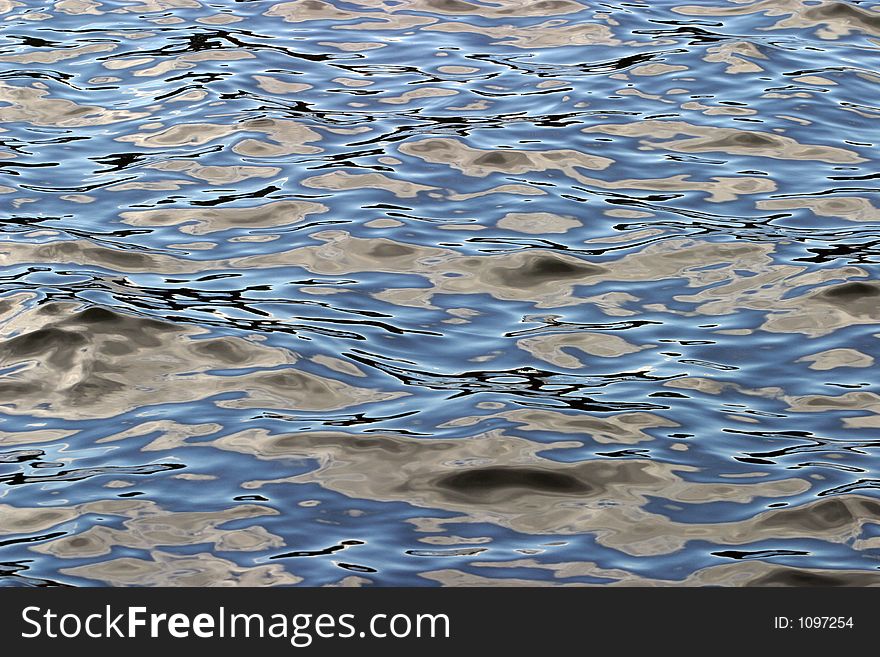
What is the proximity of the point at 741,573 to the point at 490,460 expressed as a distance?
1301 mm

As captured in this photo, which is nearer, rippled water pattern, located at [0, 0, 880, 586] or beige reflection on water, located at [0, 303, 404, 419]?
rippled water pattern, located at [0, 0, 880, 586]

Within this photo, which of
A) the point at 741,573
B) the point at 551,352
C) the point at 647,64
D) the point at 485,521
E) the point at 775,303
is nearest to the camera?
the point at 741,573

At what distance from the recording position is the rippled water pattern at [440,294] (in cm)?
624

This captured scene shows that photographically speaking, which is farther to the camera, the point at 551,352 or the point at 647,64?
the point at 647,64

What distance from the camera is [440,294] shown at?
331 inches

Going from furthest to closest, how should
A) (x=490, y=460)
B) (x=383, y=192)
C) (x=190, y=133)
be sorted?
1. (x=190, y=133)
2. (x=383, y=192)
3. (x=490, y=460)

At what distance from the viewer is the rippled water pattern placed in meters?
6.24

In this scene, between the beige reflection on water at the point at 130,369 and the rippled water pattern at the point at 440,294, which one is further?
the beige reflection on water at the point at 130,369

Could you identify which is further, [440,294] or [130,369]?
[440,294]

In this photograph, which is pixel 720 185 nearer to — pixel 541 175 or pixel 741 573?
pixel 541 175

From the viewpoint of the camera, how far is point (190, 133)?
35.0 feet
